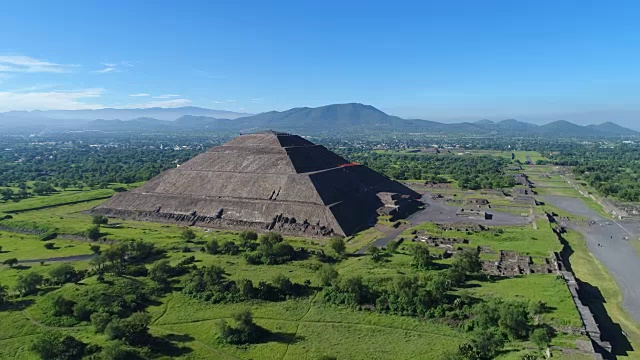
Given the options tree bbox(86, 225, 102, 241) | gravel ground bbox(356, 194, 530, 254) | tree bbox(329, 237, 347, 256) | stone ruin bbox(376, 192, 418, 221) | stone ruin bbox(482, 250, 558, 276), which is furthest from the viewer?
stone ruin bbox(376, 192, 418, 221)

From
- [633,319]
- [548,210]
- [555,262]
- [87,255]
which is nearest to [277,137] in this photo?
[87,255]

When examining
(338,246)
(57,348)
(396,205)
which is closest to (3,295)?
(57,348)

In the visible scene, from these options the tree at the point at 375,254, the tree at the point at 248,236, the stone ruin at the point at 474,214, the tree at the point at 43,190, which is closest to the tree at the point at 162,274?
the tree at the point at 248,236

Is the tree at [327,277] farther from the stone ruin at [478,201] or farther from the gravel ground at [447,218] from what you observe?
the stone ruin at [478,201]

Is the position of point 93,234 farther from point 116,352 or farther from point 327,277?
point 327,277

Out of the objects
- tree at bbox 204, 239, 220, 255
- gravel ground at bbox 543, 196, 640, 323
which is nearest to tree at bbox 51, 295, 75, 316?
tree at bbox 204, 239, 220, 255

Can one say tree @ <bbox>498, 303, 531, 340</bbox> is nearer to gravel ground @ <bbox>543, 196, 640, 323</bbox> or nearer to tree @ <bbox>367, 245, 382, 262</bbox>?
gravel ground @ <bbox>543, 196, 640, 323</bbox>
